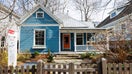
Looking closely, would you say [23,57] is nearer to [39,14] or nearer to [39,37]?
[39,37]

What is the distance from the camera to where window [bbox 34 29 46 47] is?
74.9 ft

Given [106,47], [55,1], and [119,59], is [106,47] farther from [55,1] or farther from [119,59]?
[55,1]

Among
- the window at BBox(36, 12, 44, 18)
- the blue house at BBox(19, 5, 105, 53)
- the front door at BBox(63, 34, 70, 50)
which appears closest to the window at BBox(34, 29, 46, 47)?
the blue house at BBox(19, 5, 105, 53)

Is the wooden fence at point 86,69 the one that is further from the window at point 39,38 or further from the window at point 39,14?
the window at point 39,14

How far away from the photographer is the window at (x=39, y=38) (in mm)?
22828

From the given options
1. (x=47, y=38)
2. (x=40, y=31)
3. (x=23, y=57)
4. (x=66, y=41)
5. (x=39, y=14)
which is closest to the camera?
(x=23, y=57)

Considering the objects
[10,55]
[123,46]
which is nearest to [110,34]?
[123,46]

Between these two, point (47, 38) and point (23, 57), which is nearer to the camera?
point (23, 57)

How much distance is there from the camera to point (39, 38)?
22.8m

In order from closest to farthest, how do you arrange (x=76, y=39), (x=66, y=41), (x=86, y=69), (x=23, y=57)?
(x=86, y=69), (x=23, y=57), (x=76, y=39), (x=66, y=41)

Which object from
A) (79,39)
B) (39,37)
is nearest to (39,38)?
(39,37)

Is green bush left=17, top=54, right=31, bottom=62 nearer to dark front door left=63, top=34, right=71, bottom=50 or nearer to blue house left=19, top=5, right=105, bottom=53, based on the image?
blue house left=19, top=5, right=105, bottom=53

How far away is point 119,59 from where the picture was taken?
38.4ft

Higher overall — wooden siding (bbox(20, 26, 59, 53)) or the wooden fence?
wooden siding (bbox(20, 26, 59, 53))
